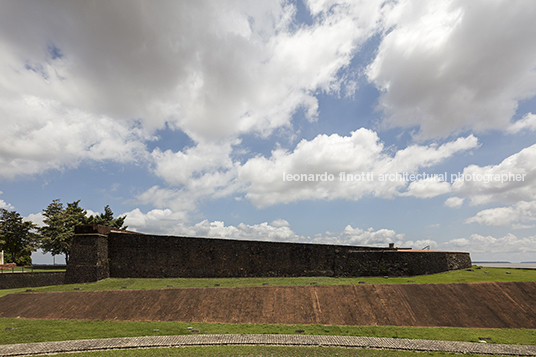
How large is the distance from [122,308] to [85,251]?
31.7 feet

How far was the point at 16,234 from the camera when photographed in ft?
138

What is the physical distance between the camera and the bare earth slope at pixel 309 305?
16.0 m

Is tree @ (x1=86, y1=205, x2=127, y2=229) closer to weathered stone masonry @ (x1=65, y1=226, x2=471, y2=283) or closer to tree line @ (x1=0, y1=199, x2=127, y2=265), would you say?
tree line @ (x1=0, y1=199, x2=127, y2=265)

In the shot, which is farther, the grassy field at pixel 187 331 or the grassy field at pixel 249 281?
the grassy field at pixel 249 281

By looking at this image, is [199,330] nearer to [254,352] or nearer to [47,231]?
[254,352]

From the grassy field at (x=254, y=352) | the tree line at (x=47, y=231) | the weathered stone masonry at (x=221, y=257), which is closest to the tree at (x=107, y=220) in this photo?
the tree line at (x=47, y=231)

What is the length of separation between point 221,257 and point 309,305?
10.7 m

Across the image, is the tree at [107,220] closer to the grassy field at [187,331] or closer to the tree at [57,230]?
the tree at [57,230]

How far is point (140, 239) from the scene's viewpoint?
85.6 ft

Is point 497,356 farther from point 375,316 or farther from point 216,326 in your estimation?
point 216,326

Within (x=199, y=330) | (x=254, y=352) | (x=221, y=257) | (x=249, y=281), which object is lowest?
(x=199, y=330)

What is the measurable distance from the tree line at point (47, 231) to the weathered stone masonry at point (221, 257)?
17.3 m

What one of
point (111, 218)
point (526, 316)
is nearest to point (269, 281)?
point (526, 316)

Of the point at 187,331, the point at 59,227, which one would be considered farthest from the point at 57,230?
the point at 187,331
